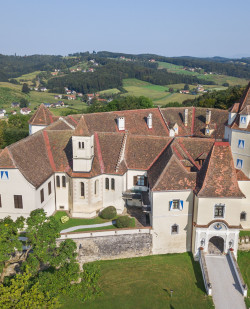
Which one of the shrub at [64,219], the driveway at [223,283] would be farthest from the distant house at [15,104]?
the driveway at [223,283]

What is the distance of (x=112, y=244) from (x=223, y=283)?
13119mm

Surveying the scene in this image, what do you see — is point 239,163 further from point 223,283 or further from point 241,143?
point 223,283

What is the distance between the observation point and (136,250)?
38.3 metres

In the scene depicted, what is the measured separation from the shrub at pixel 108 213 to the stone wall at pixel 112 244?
4817mm

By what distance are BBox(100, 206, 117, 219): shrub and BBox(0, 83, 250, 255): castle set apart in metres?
1.65

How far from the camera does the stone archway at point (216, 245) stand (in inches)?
1503

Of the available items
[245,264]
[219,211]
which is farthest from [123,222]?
[245,264]

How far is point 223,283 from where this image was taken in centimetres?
3372

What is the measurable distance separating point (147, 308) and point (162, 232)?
953cm

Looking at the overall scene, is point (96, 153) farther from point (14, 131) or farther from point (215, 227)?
point (14, 131)

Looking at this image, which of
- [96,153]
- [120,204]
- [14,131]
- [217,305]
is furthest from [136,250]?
[14,131]

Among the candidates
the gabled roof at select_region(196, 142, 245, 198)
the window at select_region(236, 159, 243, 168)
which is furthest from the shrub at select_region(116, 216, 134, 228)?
the window at select_region(236, 159, 243, 168)

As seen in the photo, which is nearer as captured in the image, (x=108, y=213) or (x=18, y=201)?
(x=18, y=201)

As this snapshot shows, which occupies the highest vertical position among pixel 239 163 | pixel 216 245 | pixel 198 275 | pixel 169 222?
pixel 239 163
